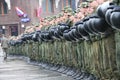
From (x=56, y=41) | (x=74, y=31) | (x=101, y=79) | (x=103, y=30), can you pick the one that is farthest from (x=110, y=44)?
(x=56, y=41)

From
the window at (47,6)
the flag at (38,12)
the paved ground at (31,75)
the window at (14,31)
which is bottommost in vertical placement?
the window at (14,31)

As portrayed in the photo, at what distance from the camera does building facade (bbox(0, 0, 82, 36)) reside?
182ft

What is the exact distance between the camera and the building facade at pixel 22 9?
2181 inches

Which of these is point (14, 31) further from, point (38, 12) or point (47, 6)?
point (47, 6)

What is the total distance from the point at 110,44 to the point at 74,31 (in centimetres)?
354

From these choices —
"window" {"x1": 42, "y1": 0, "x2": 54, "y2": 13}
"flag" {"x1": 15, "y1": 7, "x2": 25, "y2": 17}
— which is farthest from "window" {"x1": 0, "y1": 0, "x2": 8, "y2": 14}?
"window" {"x1": 42, "y1": 0, "x2": 54, "y2": 13}

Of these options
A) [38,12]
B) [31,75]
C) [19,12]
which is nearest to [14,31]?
[19,12]

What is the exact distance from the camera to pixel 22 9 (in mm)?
56125

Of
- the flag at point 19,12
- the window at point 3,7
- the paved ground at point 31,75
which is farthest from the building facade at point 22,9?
the paved ground at point 31,75

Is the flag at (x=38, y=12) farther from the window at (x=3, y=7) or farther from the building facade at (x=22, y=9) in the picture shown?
the window at (x=3, y=7)

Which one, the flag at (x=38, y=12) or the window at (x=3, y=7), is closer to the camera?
the flag at (x=38, y=12)

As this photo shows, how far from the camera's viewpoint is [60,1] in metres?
58.7

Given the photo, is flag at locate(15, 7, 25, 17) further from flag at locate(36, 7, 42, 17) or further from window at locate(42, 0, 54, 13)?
window at locate(42, 0, 54, 13)

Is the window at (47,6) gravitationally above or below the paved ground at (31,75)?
above
